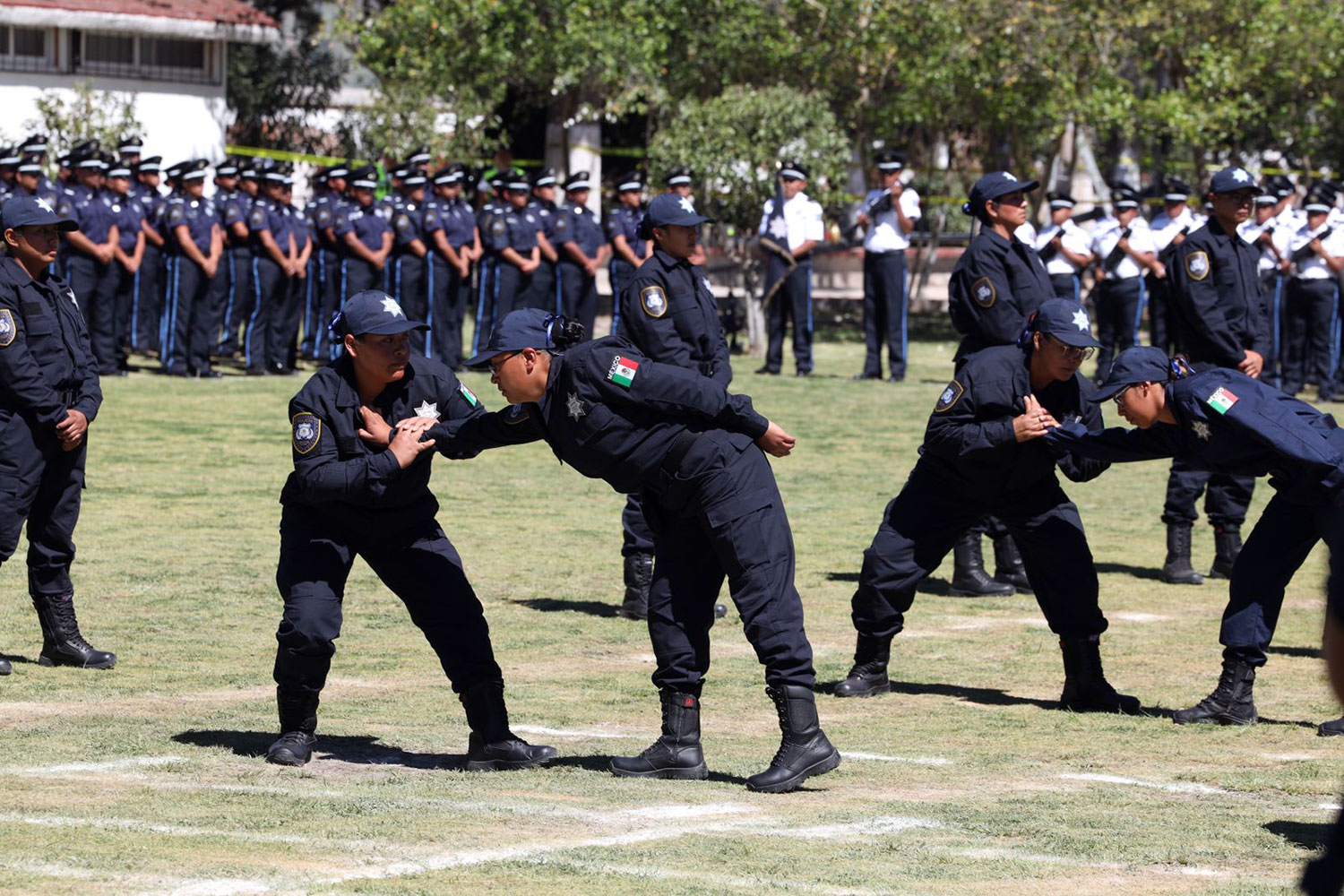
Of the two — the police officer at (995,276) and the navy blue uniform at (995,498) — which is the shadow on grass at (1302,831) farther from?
the police officer at (995,276)

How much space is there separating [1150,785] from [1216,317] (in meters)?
4.87

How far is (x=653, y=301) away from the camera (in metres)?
9.51

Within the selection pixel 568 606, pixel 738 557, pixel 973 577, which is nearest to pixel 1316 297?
pixel 973 577

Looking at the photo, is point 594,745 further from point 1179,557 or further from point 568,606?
point 1179,557

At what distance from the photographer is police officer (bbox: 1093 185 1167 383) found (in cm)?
2083

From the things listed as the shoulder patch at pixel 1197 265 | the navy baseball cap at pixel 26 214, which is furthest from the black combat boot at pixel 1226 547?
the navy baseball cap at pixel 26 214

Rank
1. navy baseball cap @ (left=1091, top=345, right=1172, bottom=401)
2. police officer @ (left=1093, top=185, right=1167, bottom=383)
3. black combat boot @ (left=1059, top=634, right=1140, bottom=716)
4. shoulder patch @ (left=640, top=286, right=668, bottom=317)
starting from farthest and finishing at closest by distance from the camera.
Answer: police officer @ (left=1093, top=185, right=1167, bottom=383) < shoulder patch @ (left=640, top=286, right=668, bottom=317) < black combat boot @ (left=1059, top=634, right=1140, bottom=716) < navy baseball cap @ (left=1091, top=345, right=1172, bottom=401)

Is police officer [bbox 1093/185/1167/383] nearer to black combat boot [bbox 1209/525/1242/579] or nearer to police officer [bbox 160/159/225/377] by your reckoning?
police officer [bbox 160/159/225/377]

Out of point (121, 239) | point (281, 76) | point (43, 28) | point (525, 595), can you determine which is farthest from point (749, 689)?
point (281, 76)

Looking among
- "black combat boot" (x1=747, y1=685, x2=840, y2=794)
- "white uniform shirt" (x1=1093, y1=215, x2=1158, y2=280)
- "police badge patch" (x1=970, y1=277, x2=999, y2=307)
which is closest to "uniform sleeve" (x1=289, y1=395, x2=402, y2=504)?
"black combat boot" (x1=747, y1=685, x2=840, y2=794)

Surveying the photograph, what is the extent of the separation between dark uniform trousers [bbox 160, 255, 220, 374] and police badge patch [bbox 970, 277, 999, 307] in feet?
37.6

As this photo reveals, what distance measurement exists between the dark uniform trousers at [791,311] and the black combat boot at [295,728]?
1476 centimetres

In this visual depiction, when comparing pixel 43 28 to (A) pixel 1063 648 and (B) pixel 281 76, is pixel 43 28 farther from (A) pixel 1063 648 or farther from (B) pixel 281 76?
(A) pixel 1063 648

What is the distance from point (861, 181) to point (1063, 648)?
83.8 feet
